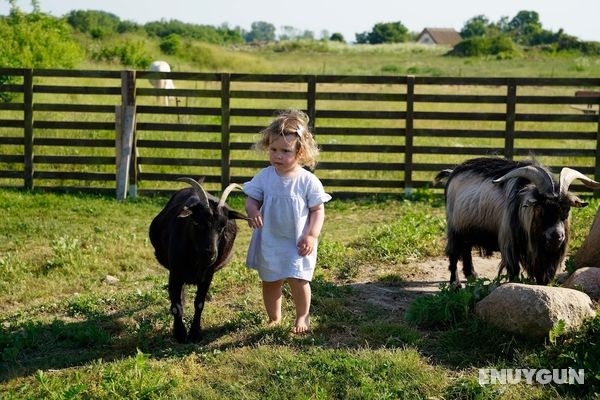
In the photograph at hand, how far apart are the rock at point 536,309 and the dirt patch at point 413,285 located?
1254 millimetres

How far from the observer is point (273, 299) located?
6.11m

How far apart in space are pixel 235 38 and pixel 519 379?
95679 millimetres

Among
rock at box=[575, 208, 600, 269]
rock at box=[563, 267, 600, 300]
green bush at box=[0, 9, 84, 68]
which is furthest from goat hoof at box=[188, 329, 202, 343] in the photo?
green bush at box=[0, 9, 84, 68]

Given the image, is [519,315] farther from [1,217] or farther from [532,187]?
[1,217]

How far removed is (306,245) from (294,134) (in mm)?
817

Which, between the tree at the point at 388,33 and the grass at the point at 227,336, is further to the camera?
the tree at the point at 388,33

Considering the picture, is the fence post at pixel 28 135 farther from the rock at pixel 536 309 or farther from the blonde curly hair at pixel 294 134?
the rock at pixel 536 309

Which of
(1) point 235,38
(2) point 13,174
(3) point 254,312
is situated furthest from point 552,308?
(1) point 235,38

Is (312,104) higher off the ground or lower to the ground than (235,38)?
lower

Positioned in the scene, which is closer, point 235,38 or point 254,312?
point 254,312

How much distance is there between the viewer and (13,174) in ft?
42.3

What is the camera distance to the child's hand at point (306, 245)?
5.80 metres

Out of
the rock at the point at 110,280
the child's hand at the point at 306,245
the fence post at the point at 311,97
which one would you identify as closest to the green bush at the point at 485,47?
the fence post at the point at 311,97

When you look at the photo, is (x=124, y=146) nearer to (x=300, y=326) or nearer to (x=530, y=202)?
(x=300, y=326)
